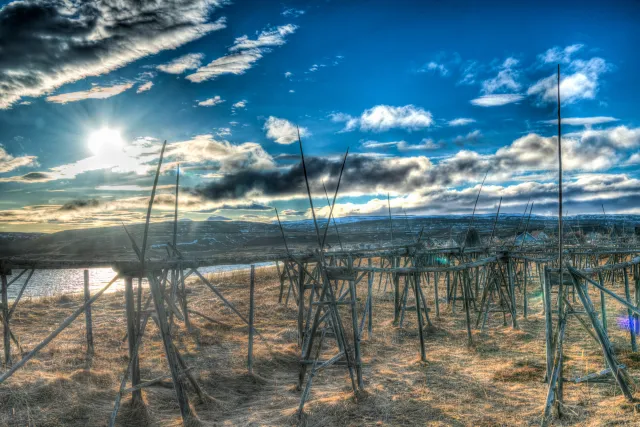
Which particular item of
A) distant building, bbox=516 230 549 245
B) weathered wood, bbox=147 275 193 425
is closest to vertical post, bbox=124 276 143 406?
weathered wood, bbox=147 275 193 425

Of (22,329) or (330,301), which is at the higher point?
(330,301)

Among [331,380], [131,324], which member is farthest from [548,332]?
[131,324]

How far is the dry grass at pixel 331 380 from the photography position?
7.63 meters

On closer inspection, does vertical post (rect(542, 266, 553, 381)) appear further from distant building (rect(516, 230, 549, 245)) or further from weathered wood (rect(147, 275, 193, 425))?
distant building (rect(516, 230, 549, 245))

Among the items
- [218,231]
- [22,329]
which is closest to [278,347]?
[22,329]

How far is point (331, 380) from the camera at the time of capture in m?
10.1

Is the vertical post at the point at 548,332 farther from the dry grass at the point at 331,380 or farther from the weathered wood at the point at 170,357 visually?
the weathered wood at the point at 170,357

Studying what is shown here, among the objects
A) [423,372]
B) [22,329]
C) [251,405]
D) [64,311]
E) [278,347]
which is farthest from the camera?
[64,311]

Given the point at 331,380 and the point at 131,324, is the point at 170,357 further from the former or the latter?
the point at 331,380

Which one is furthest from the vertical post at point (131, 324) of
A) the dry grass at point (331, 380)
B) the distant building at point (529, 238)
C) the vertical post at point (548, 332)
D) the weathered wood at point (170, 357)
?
the distant building at point (529, 238)

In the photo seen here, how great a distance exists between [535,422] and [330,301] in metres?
4.53

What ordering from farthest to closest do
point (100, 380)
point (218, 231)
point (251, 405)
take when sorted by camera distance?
point (218, 231), point (100, 380), point (251, 405)

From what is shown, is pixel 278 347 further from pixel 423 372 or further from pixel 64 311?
pixel 64 311

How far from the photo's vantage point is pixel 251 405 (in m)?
8.72
